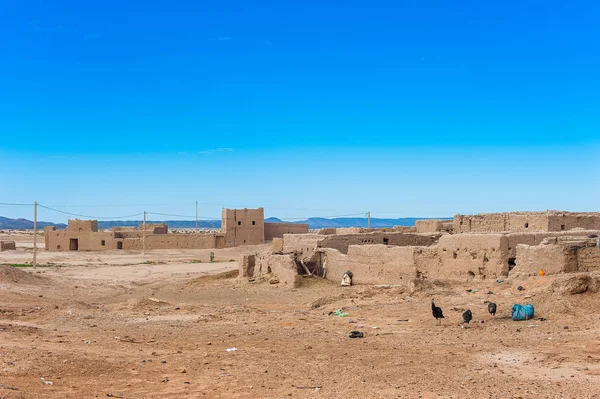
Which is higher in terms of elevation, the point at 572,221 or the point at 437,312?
the point at 572,221

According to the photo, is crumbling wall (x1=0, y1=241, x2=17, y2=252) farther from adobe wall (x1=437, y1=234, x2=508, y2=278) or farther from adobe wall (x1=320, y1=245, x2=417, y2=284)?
adobe wall (x1=437, y1=234, x2=508, y2=278)

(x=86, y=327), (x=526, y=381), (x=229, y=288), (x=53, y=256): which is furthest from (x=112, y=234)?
(x=526, y=381)

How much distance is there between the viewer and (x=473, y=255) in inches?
693

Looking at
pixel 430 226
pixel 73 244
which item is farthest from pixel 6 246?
pixel 430 226

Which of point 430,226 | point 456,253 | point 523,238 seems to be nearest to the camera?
point 523,238

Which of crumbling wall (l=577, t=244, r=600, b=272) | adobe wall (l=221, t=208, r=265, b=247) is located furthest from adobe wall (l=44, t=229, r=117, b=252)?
crumbling wall (l=577, t=244, r=600, b=272)

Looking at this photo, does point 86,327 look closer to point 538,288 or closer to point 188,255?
point 538,288

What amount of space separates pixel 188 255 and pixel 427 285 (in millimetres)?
26427

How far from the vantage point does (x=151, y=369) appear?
32.3ft

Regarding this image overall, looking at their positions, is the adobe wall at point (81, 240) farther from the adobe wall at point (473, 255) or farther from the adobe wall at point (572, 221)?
the adobe wall at point (473, 255)

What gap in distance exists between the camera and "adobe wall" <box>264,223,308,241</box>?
162ft

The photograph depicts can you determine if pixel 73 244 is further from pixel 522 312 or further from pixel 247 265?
pixel 522 312

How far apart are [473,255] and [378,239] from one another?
20.3 feet

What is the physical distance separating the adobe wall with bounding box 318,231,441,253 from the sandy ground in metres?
Answer: 3.55
